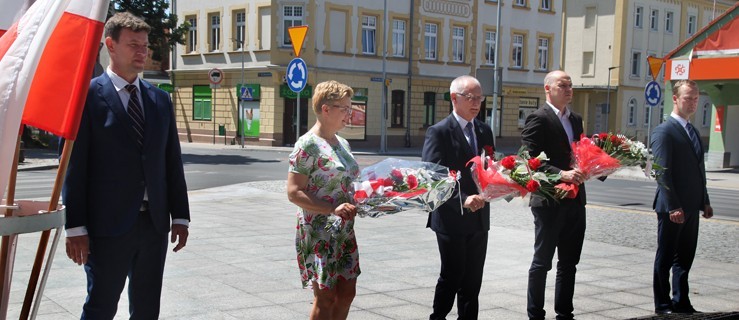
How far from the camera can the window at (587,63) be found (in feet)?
189

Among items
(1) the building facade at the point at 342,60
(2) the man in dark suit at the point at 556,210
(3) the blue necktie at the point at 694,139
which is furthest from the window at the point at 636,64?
(2) the man in dark suit at the point at 556,210

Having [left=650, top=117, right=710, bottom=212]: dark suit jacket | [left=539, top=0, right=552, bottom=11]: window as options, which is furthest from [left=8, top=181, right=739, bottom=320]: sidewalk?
[left=539, top=0, right=552, bottom=11]: window

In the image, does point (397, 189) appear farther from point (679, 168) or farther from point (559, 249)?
point (679, 168)

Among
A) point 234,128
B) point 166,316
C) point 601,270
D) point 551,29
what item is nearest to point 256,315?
point 166,316

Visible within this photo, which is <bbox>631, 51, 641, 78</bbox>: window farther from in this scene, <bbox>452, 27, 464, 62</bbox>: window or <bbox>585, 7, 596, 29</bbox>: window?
<bbox>452, 27, 464, 62</bbox>: window

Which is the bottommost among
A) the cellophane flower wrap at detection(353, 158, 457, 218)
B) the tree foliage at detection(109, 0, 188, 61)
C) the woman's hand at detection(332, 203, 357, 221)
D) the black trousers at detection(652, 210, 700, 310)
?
the black trousers at detection(652, 210, 700, 310)

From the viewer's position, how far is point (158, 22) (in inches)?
1264

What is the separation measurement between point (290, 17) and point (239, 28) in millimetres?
3460

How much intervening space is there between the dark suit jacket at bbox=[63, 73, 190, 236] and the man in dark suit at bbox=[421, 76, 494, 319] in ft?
6.92

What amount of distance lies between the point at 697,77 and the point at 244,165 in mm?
15824

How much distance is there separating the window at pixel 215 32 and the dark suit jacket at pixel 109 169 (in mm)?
38770

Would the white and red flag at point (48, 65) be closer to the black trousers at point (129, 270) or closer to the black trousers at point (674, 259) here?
the black trousers at point (129, 270)

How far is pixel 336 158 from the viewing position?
4.68 meters

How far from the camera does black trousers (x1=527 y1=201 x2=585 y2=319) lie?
5.81 m
